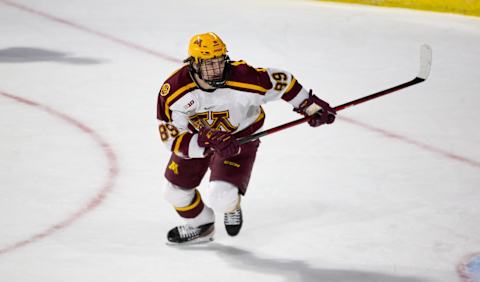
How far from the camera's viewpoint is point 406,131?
5.16 meters

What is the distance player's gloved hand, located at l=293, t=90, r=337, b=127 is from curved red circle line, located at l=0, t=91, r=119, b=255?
41.4 inches

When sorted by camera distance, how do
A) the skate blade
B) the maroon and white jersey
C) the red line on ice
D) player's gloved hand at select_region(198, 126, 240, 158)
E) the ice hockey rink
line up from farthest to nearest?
the red line on ice → the skate blade → the ice hockey rink → the maroon and white jersey → player's gloved hand at select_region(198, 126, 240, 158)

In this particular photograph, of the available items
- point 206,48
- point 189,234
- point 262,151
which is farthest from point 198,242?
point 262,151

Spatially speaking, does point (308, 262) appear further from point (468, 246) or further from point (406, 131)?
point (406, 131)

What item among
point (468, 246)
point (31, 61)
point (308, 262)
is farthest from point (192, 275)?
point (31, 61)

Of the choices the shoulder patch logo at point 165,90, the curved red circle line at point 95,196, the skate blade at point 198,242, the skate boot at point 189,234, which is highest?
the shoulder patch logo at point 165,90

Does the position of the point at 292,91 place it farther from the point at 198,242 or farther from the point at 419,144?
the point at 419,144

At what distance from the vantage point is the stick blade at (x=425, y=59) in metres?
4.11

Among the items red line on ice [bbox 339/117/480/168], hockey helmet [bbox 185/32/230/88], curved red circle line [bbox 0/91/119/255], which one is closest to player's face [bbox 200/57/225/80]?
hockey helmet [bbox 185/32/230/88]

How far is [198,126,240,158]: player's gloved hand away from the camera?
3.48 meters

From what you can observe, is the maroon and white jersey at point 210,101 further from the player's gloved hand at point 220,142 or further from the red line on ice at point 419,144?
the red line on ice at point 419,144

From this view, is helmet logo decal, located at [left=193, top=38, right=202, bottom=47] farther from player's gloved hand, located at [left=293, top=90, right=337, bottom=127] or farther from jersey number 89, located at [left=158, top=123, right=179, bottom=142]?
player's gloved hand, located at [left=293, top=90, right=337, bottom=127]

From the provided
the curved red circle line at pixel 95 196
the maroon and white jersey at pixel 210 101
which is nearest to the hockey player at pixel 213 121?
the maroon and white jersey at pixel 210 101

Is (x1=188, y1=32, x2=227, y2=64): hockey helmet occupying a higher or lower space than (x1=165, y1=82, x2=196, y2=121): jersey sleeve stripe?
higher
